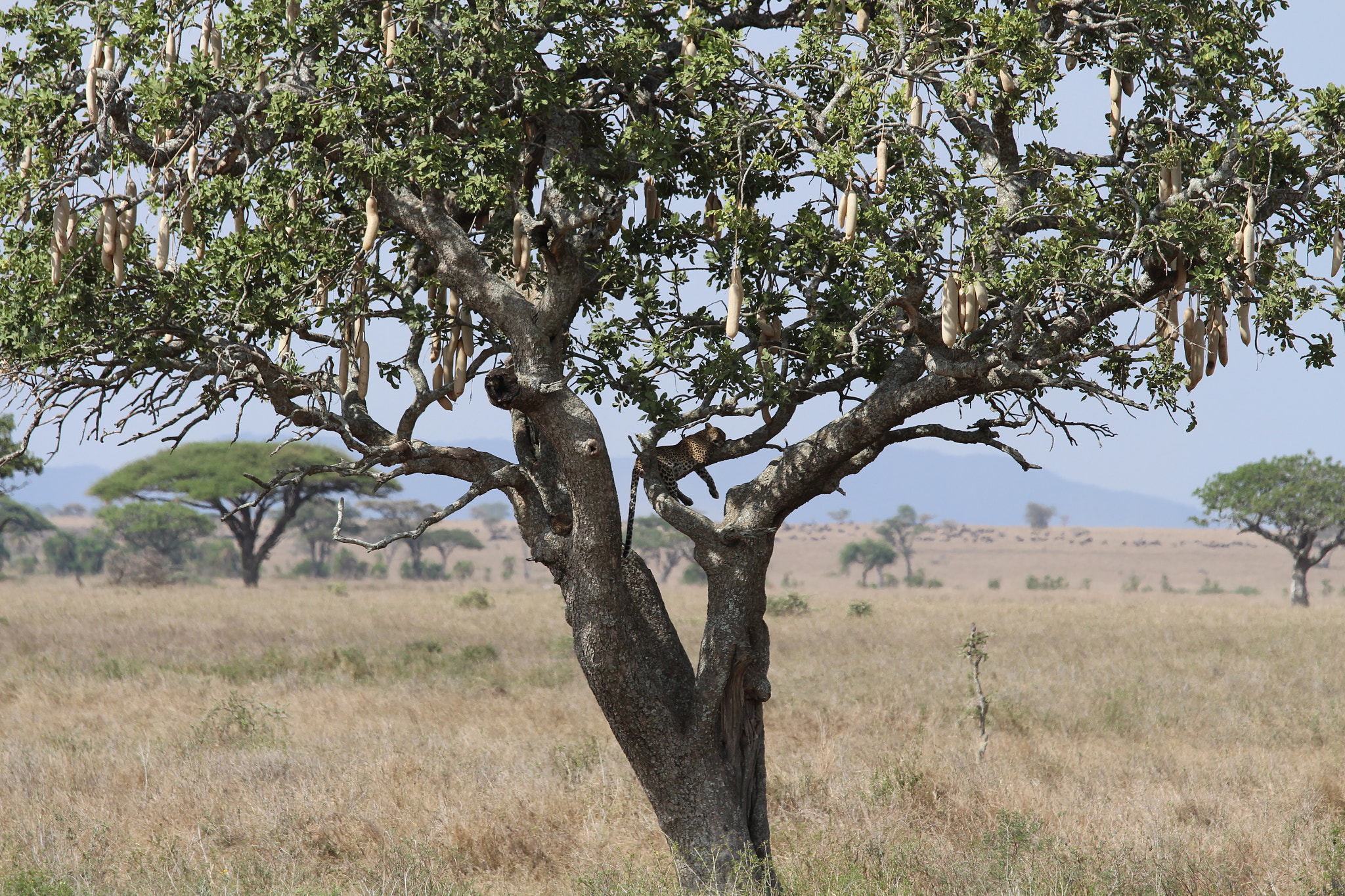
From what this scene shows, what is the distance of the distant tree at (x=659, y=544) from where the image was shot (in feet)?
254

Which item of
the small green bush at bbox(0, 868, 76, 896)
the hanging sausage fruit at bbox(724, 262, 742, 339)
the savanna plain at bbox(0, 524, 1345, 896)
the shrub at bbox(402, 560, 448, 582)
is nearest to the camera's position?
the hanging sausage fruit at bbox(724, 262, 742, 339)

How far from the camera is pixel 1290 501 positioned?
37.3 metres

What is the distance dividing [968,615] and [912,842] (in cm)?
1981

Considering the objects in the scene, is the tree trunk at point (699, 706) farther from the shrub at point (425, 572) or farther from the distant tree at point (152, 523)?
the shrub at point (425, 572)

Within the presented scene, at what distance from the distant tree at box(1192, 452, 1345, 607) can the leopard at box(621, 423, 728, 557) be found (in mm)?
36785

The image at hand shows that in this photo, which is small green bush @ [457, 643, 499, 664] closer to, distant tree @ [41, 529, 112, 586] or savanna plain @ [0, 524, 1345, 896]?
savanna plain @ [0, 524, 1345, 896]

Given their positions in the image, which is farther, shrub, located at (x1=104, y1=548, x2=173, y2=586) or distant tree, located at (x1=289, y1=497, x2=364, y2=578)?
distant tree, located at (x1=289, y1=497, x2=364, y2=578)

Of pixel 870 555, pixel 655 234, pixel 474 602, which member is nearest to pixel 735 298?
pixel 655 234

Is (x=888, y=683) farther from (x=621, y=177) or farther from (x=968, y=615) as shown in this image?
(x=968, y=615)

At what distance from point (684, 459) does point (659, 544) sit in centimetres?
7136

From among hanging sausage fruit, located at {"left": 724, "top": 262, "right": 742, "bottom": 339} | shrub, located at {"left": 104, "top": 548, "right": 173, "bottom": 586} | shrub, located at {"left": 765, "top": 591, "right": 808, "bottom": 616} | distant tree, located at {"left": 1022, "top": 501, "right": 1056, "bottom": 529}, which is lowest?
shrub, located at {"left": 104, "top": 548, "right": 173, "bottom": 586}

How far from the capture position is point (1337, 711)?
12039 millimetres

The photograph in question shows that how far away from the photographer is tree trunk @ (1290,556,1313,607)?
1442 inches

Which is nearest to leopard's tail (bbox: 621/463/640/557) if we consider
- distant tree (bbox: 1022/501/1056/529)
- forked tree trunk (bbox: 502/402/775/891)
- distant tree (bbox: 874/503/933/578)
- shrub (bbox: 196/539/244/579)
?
forked tree trunk (bbox: 502/402/775/891)
